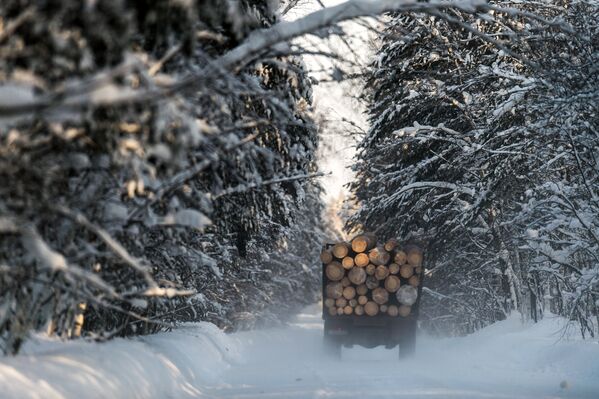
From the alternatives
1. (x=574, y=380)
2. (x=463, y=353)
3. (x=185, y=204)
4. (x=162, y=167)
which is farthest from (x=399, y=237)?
(x=162, y=167)

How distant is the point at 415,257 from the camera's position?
1642cm

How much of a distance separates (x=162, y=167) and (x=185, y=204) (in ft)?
6.04

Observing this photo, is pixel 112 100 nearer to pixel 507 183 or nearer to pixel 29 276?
pixel 29 276

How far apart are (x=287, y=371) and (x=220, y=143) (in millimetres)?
6830

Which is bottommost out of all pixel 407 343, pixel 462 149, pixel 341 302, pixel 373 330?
pixel 407 343

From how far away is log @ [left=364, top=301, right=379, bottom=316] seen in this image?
16.5 metres

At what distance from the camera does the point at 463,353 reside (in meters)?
17.2

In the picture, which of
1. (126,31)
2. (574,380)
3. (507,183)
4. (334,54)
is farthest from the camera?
(507,183)

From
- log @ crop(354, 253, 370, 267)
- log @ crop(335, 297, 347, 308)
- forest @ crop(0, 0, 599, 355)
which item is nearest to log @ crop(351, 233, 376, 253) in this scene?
log @ crop(354, 253, 370, 267)

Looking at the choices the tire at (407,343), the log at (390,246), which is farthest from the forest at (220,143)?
Result: the tire at (407,343)

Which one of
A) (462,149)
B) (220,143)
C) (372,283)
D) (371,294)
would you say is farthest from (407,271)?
(220,143)

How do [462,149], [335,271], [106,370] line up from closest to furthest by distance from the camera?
1. [106,370]
2. [335,271]
3. [462,149]

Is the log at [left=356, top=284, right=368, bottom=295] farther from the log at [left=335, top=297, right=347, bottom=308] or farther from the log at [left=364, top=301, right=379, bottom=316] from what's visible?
the log at [left=335, top=297, right=347, bottom=308]

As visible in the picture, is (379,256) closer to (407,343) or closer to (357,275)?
(357,275)
